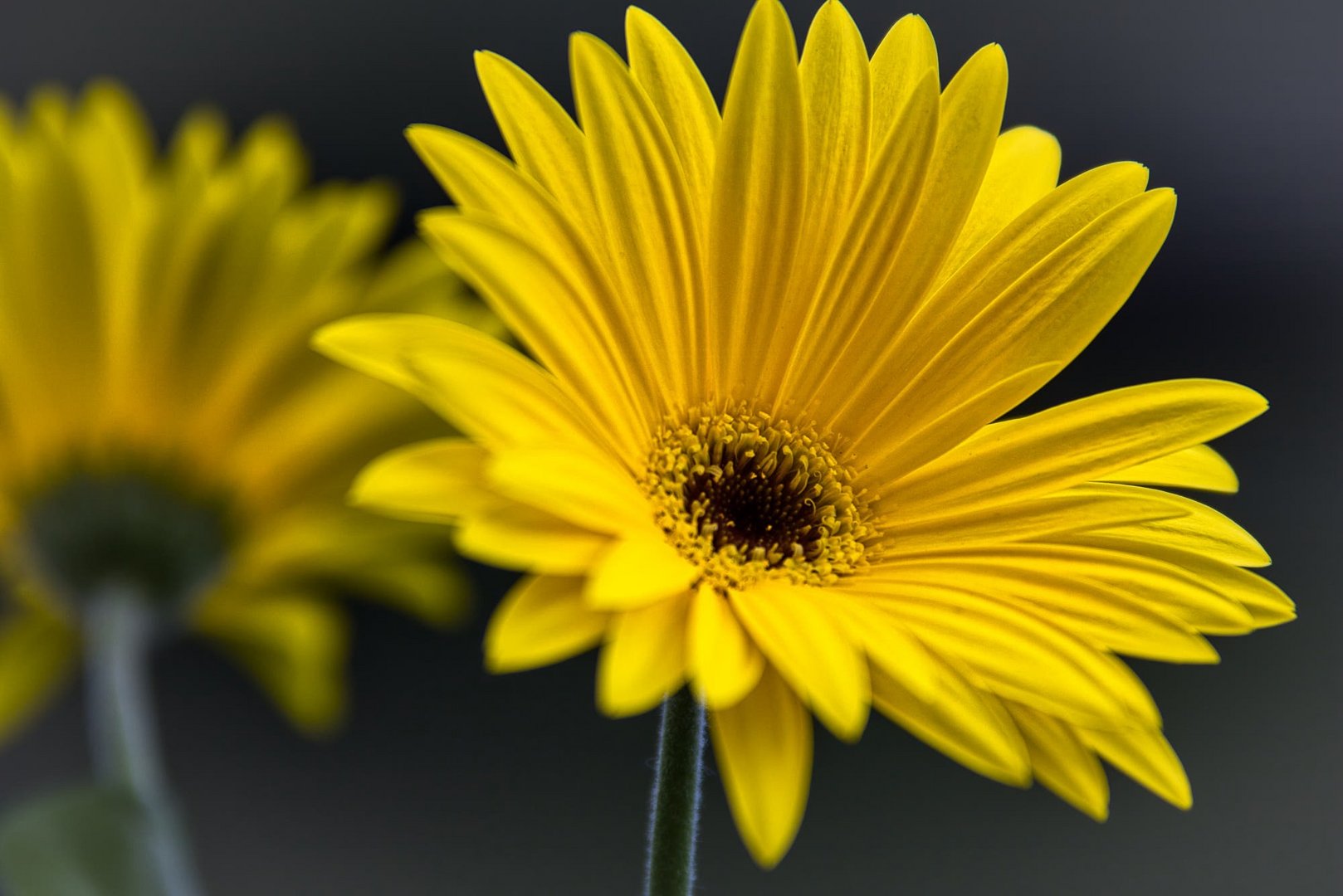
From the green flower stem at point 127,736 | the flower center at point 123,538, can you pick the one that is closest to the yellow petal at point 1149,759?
the green flower stem at point 127,736

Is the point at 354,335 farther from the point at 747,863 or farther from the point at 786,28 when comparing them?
the point at 747,863

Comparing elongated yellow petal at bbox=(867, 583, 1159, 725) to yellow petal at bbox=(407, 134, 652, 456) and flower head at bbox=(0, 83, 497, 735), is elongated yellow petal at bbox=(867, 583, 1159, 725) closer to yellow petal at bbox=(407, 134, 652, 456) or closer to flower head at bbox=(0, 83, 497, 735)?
yellow petal at bbox=(407, 134, 652, 456)

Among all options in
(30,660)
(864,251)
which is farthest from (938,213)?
(30,660)

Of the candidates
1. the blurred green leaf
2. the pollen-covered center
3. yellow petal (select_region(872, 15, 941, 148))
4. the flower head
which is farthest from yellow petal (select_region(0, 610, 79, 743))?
yellow petal (select_region(872, 15, 941, 148))

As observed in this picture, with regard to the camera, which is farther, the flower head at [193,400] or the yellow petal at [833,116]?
the flower head at [193,400]

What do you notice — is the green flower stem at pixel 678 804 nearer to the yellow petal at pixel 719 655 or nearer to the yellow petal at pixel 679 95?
the yellow petal at pixel 719 655

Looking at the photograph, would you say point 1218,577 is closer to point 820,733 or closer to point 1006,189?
point 1006,189
